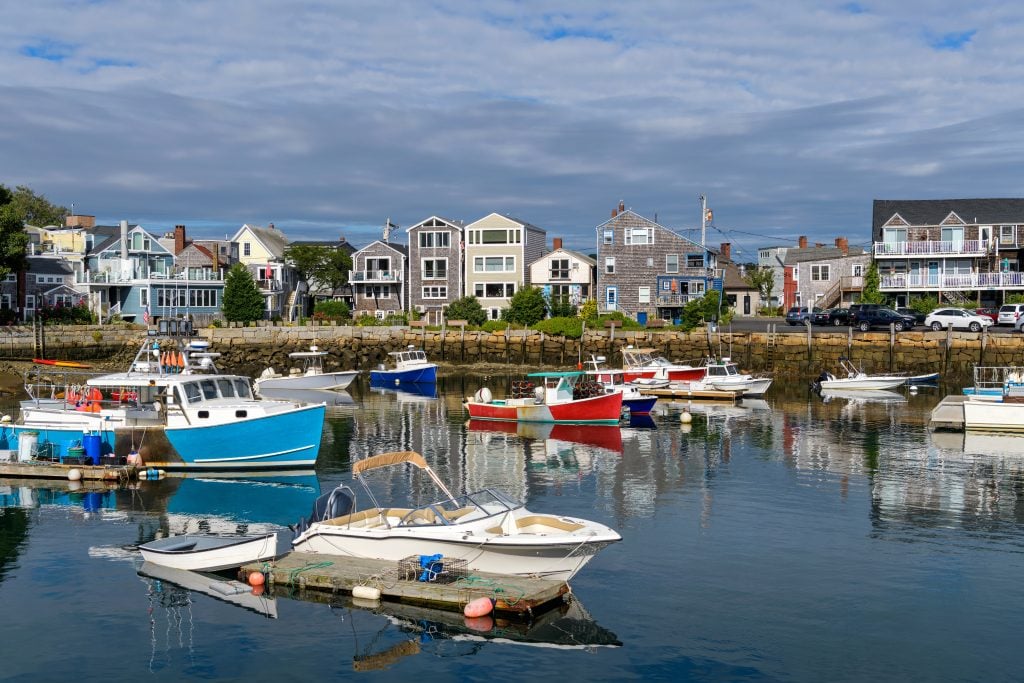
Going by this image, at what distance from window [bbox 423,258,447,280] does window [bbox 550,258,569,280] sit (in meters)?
10.5

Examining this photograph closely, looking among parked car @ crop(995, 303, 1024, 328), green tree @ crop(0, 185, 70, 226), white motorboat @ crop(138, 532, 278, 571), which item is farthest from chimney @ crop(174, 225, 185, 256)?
white motorboat @ crop(138, 532, 278, 571)

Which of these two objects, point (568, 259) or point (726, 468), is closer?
point (726, 468)

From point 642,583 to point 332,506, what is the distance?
7245 mm

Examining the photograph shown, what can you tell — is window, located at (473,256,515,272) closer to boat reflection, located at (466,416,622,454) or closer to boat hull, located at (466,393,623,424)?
boat hull, located at (466,393,623,424)

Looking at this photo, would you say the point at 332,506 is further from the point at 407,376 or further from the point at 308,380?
the point at 407,376

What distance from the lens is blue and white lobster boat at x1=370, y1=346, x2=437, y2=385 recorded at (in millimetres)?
69812

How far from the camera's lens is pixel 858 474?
35125 millimetres

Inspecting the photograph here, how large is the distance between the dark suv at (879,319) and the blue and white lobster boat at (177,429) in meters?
55.6

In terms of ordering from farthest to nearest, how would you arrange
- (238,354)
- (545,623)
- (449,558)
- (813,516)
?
(238,354)
(813,516)
(449,558)
(545,623)

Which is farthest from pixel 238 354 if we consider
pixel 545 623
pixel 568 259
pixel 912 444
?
pixel 545 623

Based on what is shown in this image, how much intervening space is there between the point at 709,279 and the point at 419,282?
27.6 meters

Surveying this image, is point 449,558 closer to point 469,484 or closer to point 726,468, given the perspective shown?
point 469,484

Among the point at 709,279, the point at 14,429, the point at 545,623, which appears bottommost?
the point at 545,623

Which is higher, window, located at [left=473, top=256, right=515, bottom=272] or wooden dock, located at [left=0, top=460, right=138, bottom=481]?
window, located at [left=473, top=256, right=515, bottom=272]
